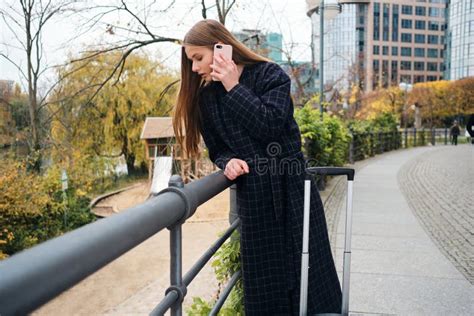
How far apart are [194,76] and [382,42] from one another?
36827 millimetres

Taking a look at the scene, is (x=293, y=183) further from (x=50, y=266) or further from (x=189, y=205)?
(x=50, y=266)

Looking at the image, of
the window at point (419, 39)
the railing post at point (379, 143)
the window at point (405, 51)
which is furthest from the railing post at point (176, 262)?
the window at point (405, 51)

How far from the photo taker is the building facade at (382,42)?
16594 millimetres

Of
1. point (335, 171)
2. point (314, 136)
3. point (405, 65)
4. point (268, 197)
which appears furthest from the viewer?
point (405, 65)

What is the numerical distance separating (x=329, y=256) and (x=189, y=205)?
999 millimetres

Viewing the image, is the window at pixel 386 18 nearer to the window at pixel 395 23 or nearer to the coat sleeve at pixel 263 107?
the window at pixel 395 23

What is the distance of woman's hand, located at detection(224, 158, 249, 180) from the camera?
65.6 inches

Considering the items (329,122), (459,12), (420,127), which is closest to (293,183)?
(329,122)

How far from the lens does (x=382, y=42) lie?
117ft

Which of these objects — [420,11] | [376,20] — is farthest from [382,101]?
[420,11]

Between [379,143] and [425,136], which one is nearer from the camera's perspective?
[379,143]

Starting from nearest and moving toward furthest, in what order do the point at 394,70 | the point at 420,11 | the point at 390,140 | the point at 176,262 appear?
1. the point at 176,262
2. the point at 420,11
3. the point at 390,140
4. the point at 394,70

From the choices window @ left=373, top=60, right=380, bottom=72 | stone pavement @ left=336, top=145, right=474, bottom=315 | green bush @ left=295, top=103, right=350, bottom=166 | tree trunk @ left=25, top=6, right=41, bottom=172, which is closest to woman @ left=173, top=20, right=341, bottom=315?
stone pavement @ left=336, top=145, right=474, bottom=315

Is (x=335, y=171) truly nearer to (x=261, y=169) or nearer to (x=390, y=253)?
(x=261, y=169)
